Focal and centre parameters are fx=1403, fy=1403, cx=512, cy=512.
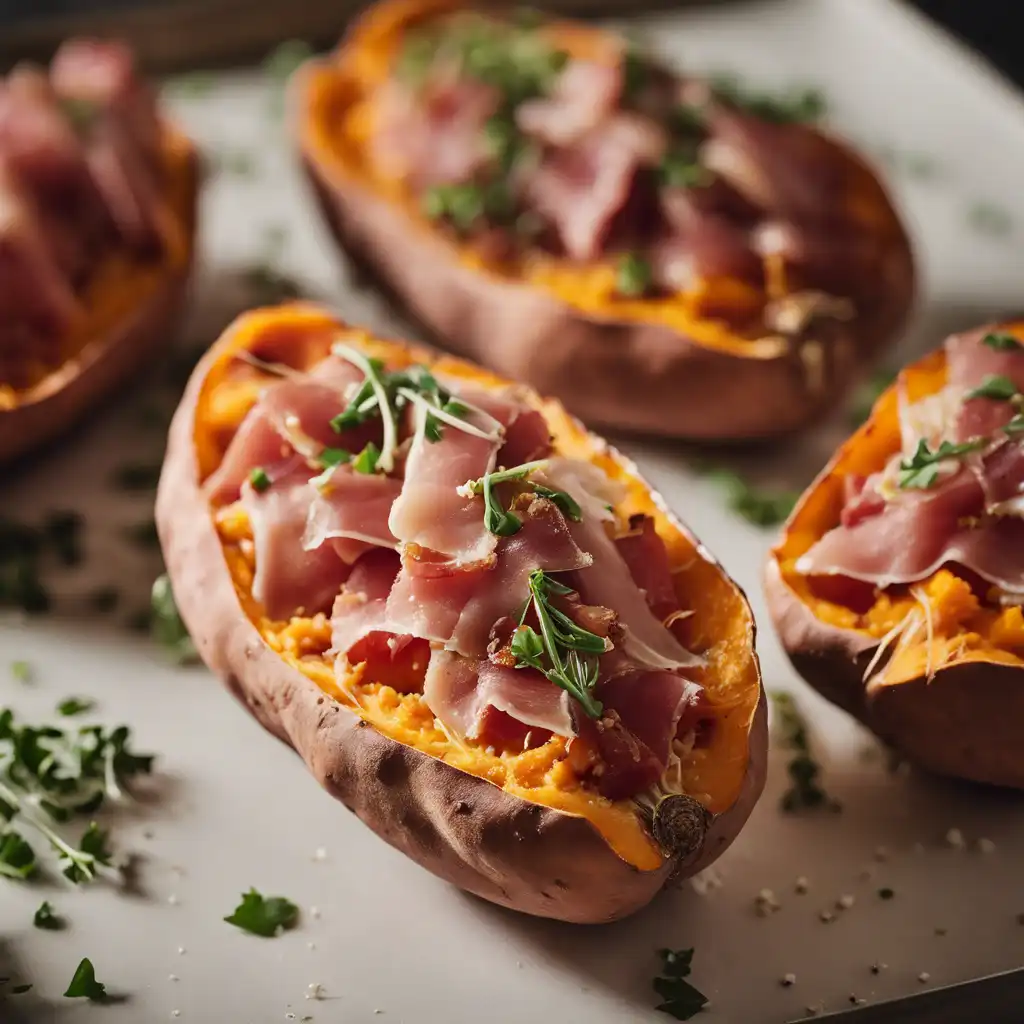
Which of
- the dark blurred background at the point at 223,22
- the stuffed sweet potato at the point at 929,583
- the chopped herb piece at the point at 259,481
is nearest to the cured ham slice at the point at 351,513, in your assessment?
the chopped herb piece at the point at 259,481

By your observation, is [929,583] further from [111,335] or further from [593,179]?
[111,335]

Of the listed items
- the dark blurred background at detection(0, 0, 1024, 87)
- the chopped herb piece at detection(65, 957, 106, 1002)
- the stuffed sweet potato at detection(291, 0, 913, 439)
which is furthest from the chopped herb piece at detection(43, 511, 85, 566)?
the dark blurred background at detection(0, 0, 1024, 87)

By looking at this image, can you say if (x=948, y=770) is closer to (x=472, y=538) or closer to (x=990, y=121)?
(x=472, y=538)

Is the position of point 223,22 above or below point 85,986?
above

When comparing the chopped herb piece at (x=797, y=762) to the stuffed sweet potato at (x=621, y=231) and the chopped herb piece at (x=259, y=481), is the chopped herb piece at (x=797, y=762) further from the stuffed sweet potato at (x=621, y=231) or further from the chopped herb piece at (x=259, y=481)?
the chopped herb piece at (x=259, y=481)

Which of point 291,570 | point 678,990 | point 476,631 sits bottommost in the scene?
point 678,990

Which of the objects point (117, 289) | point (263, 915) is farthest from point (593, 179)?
point (263, 915)

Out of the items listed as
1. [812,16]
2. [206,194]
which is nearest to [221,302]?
[206,194]

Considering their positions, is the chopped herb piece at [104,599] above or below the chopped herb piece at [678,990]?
below
